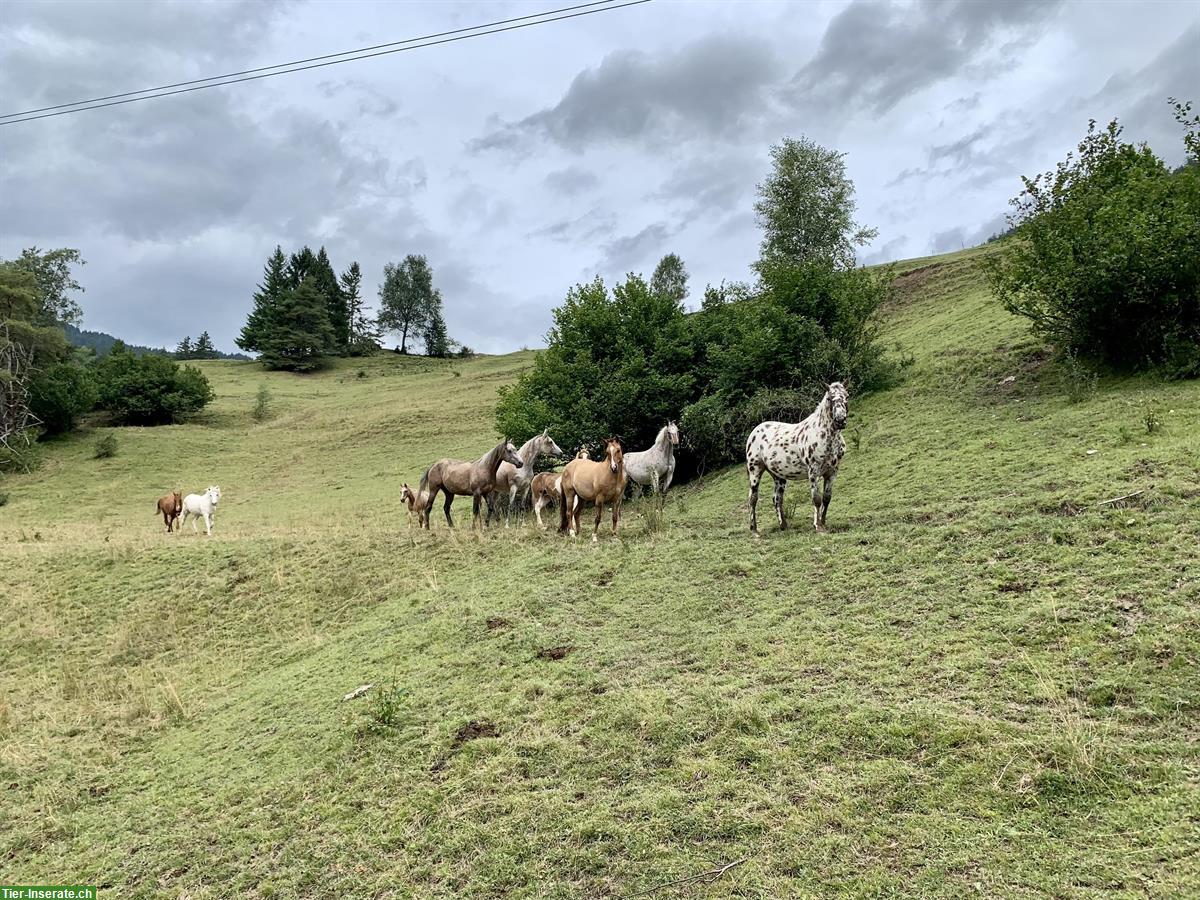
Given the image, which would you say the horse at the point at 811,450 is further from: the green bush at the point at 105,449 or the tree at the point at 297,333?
the tree at the point at 297,333

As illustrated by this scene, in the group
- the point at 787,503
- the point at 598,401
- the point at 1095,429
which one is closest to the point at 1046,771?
the point at 787,503

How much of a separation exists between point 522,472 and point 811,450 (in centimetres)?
746

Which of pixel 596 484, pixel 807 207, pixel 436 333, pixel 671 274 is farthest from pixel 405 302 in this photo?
pixel 596 484

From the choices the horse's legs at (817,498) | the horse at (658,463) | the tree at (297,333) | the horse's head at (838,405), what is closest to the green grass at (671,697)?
the horse's legs at (817,498)

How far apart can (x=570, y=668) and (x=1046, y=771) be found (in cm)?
451

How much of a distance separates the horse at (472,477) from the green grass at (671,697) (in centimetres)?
178

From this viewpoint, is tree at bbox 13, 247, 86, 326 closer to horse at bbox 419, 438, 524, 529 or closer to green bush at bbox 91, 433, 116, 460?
green bush at bbox 91, 433, 116, 460

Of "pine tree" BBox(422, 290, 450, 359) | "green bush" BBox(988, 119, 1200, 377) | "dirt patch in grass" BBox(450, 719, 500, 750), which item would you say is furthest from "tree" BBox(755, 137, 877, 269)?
"pine tree" BBox(422, 290, 450, 359)

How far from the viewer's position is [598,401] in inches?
906

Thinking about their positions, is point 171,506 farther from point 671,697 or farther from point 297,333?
point 297,333

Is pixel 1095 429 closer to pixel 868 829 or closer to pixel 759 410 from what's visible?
pixel 759 410

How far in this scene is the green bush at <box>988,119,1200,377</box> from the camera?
14039 mm

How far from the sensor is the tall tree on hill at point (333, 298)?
82375 mm

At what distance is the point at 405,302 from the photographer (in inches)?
3656
